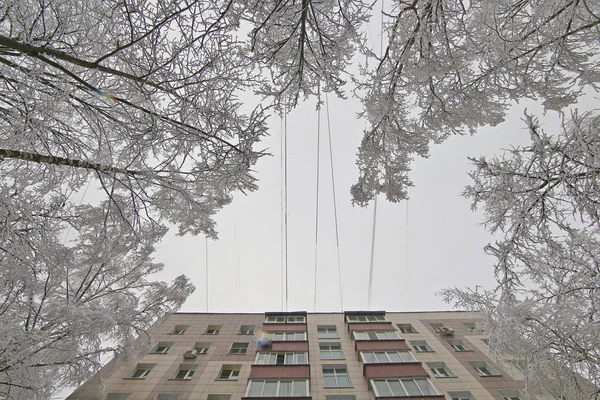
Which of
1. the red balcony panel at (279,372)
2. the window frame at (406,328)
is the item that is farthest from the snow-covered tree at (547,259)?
the window frame at (406,328)

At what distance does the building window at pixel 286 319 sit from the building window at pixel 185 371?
494 centimetres

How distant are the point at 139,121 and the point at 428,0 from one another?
433 centimetres

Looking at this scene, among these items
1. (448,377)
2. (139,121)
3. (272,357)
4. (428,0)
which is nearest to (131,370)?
(272,357)

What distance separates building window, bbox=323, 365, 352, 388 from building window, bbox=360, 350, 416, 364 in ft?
3.65

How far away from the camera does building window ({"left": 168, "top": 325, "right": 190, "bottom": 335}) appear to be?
1578cm

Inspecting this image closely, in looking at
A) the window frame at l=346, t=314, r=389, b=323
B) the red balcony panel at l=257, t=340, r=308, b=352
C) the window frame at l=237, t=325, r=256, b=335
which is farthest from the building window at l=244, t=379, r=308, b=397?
the window frame at l=346, t=314, r=389, b=323

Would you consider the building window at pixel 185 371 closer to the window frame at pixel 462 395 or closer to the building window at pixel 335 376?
the building window at pixel 335 376

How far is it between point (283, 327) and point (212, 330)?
4244 mm

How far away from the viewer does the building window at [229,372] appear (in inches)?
490

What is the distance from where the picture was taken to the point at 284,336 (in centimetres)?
1553

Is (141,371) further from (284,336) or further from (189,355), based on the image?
(284,336)

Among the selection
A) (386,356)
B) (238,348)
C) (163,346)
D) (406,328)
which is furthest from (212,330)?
(406,328)

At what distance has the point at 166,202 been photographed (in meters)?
5.69

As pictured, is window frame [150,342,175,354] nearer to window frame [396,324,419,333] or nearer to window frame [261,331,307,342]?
window frame [261,331,307,342]
